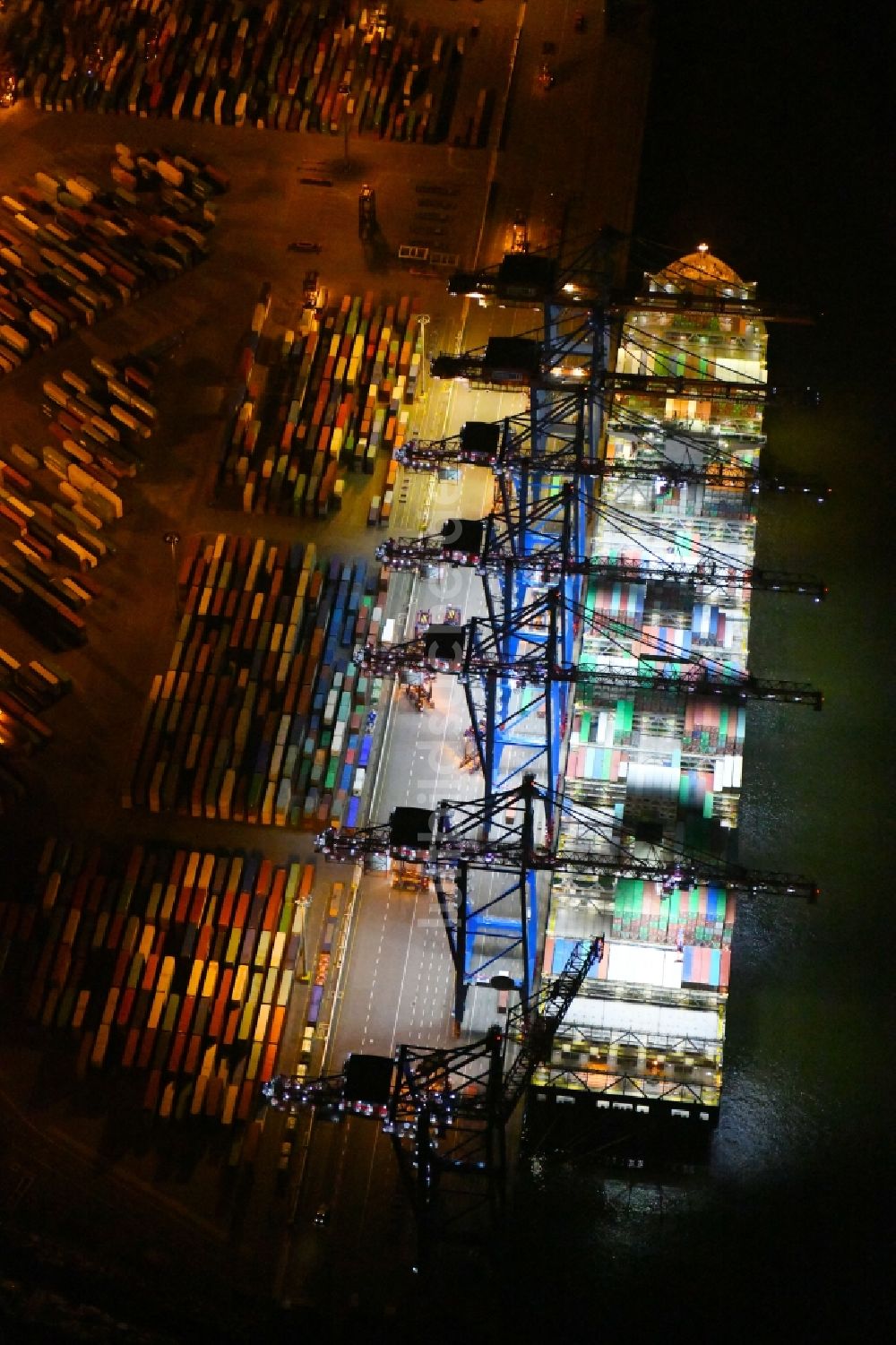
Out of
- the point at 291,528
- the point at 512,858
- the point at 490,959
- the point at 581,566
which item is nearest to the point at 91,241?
the point at 291,528

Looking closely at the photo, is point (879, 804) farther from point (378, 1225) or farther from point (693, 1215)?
point (378, 1225)

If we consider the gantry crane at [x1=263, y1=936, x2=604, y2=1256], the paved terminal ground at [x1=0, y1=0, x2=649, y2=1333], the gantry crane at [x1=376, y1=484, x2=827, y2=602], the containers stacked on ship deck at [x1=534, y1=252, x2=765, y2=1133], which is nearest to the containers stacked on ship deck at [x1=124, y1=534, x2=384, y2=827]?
the paved terminal ground at [x1=0, y1=0, x2=649, y2=1333]

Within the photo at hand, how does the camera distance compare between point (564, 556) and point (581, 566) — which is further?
point (581, 566)

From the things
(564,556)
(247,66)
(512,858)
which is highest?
(247,66)

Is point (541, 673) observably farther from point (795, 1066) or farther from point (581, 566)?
point (795, 1066)

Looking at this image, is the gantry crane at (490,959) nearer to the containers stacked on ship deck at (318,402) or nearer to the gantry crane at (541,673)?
the gantry crane at (541,673)

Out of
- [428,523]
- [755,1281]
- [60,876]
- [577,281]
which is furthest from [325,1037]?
[577,281]

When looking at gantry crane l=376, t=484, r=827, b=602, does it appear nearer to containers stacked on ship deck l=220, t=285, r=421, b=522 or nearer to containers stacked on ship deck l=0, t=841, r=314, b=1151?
containers stacked on ship deck l=220, t=285, r=421, b=522
